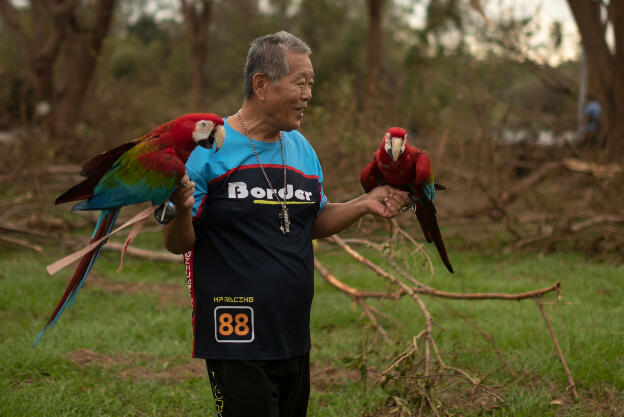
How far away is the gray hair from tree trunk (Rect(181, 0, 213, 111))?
13387 mm

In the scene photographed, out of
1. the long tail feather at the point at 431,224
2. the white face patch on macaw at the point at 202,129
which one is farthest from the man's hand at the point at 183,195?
the long tail feather at the point at 431,224

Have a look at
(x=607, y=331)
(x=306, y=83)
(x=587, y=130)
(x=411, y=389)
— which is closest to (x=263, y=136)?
(x=306, y=83)

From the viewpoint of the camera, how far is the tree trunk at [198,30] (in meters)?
15.0

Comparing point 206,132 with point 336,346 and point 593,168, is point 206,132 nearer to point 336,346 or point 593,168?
point 336,346

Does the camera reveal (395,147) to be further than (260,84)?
Yes

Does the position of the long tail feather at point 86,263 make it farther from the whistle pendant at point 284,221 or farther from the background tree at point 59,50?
the background tree at point 59,50

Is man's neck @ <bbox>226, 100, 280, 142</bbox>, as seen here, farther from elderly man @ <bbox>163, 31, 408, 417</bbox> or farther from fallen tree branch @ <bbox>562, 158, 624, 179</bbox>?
fallen tree branch @ <bbox>562, 158, 624, 179</bbox>

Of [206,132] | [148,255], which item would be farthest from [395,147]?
[148,255]

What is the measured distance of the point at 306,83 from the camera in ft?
6.24

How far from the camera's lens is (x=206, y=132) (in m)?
1.64

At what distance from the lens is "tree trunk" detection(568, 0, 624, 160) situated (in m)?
7.73

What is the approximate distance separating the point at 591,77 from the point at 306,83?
940 centimetres

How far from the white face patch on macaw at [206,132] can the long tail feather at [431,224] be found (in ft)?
3.47

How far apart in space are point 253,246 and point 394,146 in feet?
2.32
